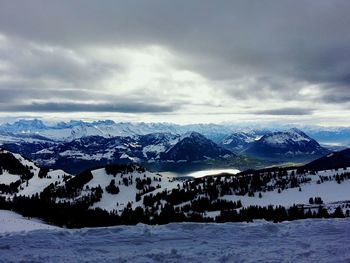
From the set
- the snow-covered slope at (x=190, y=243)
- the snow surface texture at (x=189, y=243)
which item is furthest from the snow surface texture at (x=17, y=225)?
the snow surface texture at (x=189, y=243)

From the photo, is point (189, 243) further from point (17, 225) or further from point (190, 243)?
point (17, 225)

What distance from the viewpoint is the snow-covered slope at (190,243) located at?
25797mm

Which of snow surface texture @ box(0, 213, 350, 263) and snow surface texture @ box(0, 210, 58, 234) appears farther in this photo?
snow surface texture @ box(0, 210, 58, 234)

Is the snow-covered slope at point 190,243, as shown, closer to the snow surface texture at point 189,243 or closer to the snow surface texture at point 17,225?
the snow surface texture at point 189,243

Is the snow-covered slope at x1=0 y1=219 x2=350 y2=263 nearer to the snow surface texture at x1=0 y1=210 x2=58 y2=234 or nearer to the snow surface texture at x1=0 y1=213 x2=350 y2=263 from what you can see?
the snow surface texture at x1=0 y1=213 x2=350 y2=263

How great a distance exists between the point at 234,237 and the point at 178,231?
4767 millimetres

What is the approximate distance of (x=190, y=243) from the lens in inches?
1158

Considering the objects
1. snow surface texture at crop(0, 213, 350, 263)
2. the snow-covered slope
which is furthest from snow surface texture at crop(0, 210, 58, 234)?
snow surface texture at crop(0, 213, 350, 263)

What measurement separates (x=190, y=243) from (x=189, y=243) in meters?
0.08

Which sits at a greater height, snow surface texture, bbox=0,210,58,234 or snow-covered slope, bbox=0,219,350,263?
snow-covered slope, bbox=0,219,350,263

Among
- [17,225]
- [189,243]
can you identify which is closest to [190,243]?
[189,243]

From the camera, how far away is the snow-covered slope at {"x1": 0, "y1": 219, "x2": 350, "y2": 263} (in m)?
25.8

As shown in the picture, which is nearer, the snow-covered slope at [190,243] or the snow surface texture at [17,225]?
the snow-covered slope at [190,243]

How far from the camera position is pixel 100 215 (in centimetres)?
17362
